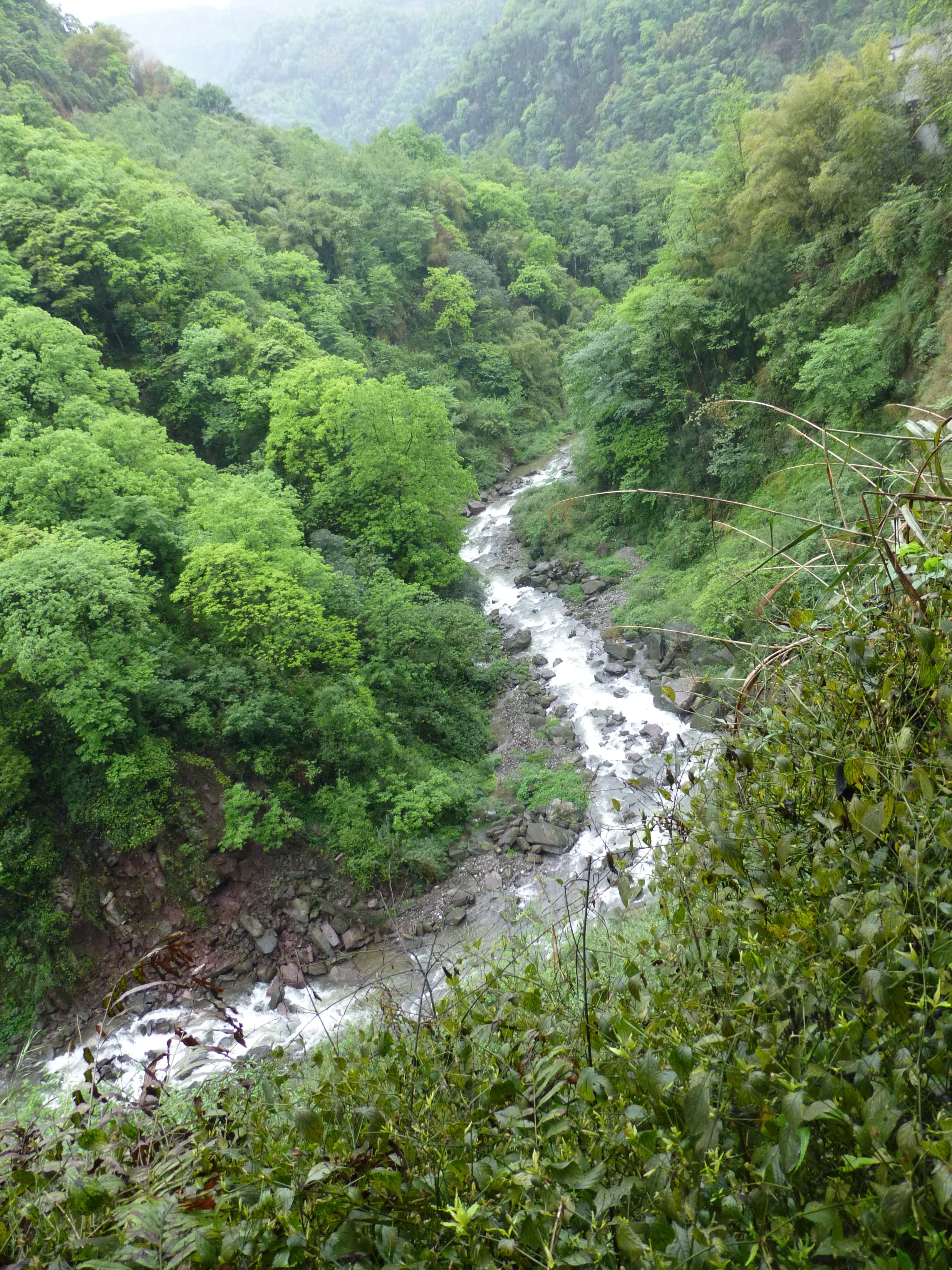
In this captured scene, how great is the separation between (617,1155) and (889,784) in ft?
3.79

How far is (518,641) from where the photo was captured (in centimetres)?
1642

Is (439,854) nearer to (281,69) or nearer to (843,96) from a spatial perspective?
(843,96)

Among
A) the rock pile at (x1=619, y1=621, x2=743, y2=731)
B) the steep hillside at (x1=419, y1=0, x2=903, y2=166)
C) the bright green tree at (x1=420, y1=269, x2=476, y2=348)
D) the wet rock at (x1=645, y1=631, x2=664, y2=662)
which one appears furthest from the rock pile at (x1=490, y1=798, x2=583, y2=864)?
the steep hillside at (x1=419, y1=0, x2=903, y2=166)

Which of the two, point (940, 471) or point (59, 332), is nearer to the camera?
point (940, 471)

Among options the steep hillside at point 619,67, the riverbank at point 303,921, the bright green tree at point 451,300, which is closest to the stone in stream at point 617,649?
the riverbank at point 303,921

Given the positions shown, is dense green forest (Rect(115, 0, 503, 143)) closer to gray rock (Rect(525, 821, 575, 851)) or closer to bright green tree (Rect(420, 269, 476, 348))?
bright green tree (Rect(420, 269, 476, 348))

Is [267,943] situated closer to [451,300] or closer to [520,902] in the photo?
[520,902]

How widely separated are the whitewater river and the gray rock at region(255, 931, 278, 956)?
1.64ft

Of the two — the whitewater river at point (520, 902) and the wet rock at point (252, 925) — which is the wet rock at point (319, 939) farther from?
the wet rock at point (252, 925)

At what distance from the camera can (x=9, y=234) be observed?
58.8 feet

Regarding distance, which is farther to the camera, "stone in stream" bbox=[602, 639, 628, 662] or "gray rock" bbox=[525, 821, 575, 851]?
"stone in stream" bbox=[602, 639, 628, 662]

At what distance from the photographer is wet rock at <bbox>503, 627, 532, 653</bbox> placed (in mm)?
16297

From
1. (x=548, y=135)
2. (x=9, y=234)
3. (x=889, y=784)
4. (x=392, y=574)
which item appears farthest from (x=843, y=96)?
(x=548, y=135)

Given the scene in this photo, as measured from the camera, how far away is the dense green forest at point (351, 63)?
329 feet
